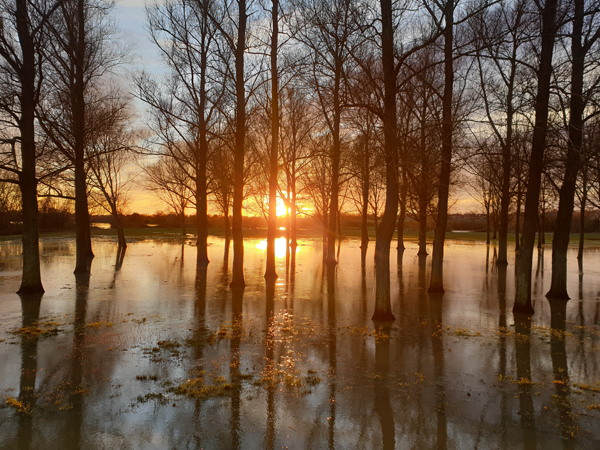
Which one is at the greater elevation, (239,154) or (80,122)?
(80,122)

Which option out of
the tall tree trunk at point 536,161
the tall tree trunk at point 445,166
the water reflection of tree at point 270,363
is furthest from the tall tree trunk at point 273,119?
the tall tree trunk at point 536,161

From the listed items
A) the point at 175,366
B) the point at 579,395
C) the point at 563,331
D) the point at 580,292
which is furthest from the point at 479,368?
the point at 580,292

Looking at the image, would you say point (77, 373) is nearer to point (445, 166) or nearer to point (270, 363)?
point (270, 363)

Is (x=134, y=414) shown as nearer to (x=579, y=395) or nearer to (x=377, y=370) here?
(x=377, y=370)

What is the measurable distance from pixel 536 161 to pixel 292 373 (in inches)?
345

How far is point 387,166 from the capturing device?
996 cm

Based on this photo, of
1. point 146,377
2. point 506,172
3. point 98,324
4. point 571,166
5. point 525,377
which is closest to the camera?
point 146,377

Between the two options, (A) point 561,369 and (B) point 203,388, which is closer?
(B) point 203,388

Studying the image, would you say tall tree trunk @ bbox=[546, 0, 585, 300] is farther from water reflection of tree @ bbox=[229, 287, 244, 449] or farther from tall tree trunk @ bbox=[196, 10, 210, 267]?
tall tree trunk @ bbox=[196, 10, 210, 267]

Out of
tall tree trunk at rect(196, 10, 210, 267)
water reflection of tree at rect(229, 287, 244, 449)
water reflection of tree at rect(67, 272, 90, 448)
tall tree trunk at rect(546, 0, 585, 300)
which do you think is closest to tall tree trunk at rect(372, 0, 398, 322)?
water reflection of tree at rect(229, 287, 244, 449)

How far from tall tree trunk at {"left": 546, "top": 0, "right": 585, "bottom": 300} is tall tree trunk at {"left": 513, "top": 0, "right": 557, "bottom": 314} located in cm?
61

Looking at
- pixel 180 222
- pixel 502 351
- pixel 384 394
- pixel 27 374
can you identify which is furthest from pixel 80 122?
pixel 180 222

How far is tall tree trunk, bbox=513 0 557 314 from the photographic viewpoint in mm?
11000

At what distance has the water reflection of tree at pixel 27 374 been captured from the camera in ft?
15.2
